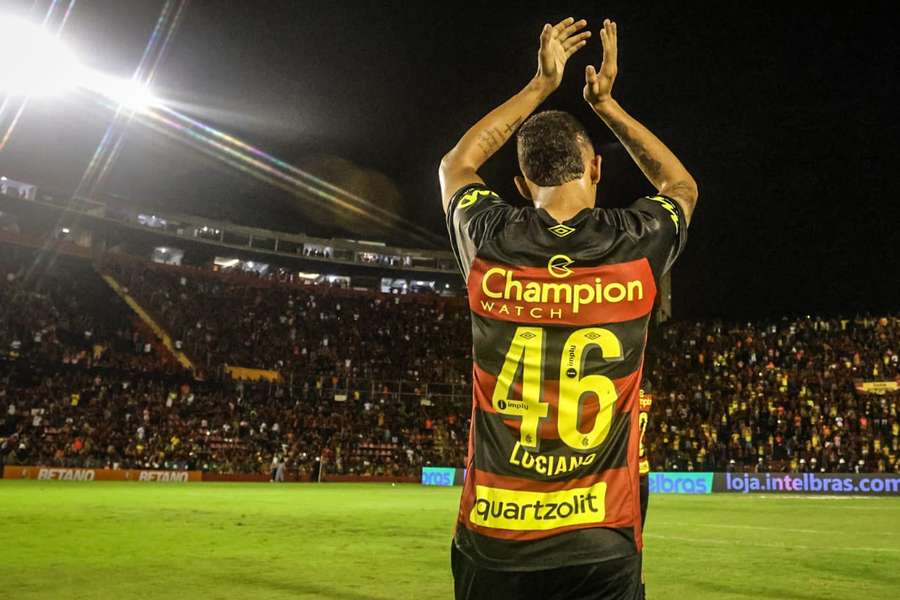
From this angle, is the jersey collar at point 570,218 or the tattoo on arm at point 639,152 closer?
the jersey collar at point 570,218

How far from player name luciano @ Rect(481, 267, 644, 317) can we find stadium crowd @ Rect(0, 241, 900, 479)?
32572mm

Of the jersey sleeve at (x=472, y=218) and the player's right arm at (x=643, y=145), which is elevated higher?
the player's right arm at (x=643, y=145)

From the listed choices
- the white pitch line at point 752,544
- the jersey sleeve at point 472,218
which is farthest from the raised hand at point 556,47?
the white pitch line at point 752,544

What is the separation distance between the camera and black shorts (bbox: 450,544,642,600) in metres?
2.21

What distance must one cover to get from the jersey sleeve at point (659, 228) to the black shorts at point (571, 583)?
90cm

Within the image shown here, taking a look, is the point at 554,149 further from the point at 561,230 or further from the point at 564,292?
the point at 564,292

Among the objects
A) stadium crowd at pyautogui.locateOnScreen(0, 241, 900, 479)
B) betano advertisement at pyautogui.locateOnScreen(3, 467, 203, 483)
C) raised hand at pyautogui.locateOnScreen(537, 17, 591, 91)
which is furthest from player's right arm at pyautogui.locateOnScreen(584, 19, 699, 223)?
stadium crowd at pyautogui.locateOnScreen(0, 241, 900, 479)

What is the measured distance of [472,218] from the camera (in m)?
2.60

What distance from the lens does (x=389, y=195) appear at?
56781 mm

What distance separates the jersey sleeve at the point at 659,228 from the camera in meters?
2.49

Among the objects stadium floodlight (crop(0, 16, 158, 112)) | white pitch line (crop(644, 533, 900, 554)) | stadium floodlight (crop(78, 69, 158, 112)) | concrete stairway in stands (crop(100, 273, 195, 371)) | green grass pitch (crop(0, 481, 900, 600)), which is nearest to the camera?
green grass pitch (crop(0, 481, 900, 600))

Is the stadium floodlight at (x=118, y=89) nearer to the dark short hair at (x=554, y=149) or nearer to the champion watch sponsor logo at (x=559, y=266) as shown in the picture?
the dark short hair at (x=554, y=149)

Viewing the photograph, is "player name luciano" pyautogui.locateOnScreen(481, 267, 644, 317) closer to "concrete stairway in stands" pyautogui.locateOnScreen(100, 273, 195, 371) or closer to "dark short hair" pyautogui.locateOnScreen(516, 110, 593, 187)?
"dark short hair" pyautogui.locateOnScreen(516, 110, 593, 187)

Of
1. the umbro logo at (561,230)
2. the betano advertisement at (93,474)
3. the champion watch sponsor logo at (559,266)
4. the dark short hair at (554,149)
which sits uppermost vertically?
the dark short hair at (554,149)
